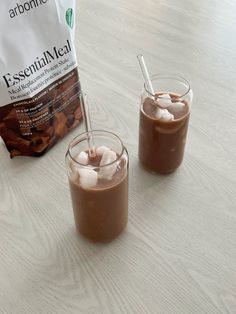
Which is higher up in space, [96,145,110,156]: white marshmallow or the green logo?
the green logo

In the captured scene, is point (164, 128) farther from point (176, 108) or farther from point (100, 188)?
point (100, 188)

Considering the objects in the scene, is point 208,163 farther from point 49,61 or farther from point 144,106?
point 49,61

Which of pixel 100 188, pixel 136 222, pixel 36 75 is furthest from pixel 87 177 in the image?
pixel 36 75

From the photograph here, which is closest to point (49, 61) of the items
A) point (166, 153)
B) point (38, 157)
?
point (38, 157)

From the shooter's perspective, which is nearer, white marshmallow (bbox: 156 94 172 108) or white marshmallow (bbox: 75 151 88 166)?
white marshmallow (bbox: 75 151 88 166)

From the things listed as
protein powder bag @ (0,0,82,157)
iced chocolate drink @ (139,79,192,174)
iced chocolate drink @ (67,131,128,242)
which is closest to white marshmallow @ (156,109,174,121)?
iced chocolate drink @ (139,79,192,174)

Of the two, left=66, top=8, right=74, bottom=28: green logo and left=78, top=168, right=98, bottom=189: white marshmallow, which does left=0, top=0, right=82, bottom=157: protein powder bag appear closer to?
left=66, top=8, right=74, bottom=28: green logo

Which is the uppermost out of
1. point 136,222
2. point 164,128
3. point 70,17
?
point 70,17

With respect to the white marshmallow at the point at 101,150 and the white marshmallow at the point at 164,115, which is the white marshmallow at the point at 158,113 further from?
the white marshmallow at the point at 101,150
